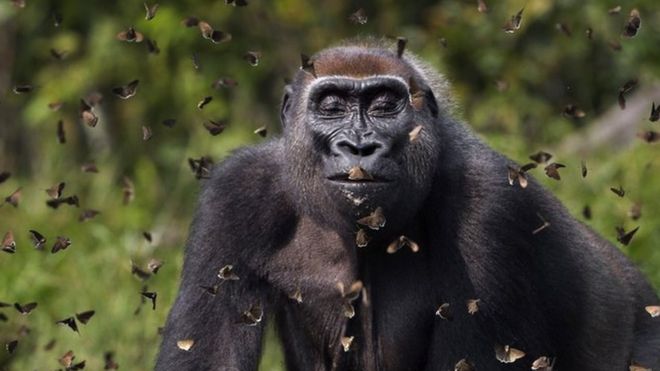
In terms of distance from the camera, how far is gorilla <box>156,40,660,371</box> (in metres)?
6.53

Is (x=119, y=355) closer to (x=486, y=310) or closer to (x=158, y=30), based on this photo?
(x=486, y=310)

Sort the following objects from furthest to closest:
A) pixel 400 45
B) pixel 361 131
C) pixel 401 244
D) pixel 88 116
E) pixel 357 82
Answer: pixel 88 116 → pixel 400 45 → pixel 357 82 → pixel 401 244 → pixel 361 131

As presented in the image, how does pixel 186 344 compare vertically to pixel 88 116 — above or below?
below

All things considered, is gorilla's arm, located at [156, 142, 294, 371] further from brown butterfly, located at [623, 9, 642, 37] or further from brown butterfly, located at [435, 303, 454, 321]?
brown butterfly, located at [623, 9, 642, 37]

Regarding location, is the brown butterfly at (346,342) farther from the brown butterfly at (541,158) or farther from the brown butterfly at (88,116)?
the brown butterfly at (88,116)

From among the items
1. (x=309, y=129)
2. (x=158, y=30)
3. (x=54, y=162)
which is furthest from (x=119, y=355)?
(x=158, y=30)

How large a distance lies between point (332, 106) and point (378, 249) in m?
0.79

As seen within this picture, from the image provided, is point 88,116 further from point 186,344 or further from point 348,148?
point 348,148

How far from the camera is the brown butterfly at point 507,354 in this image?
21.0 feet

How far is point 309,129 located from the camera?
6.66 m

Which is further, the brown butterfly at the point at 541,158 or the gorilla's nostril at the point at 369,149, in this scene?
the brown butterfly at the point at 541,158

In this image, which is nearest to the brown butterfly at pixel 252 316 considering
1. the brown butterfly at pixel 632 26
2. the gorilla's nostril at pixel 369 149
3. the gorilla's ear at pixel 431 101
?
the gorilla's nostril at pixel 369 149

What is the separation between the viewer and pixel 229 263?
22.7 feet

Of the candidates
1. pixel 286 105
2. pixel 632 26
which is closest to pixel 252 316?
pixel 286 105
